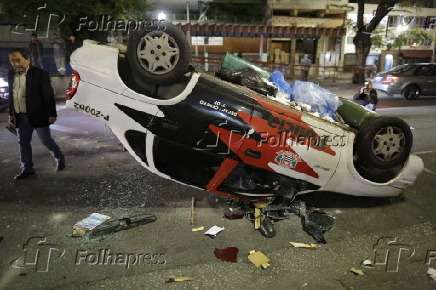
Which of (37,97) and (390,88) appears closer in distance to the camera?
(37,97)

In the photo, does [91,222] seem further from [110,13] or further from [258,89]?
[110,13]

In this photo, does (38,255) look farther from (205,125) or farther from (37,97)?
(37,97)

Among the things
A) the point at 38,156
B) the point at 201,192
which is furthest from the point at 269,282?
the point at 38,156

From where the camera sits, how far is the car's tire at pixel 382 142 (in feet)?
12.2

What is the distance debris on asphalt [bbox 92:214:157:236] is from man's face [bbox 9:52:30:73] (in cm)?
253

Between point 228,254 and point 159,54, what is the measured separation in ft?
6.64

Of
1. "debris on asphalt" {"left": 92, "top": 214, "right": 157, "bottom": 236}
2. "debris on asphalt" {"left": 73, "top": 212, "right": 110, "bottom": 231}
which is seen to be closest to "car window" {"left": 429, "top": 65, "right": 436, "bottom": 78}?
"debris on asphalt" {"left": 92, "top": 214, "right": 157, "bottom": 236}

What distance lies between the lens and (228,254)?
A: 3186 mm

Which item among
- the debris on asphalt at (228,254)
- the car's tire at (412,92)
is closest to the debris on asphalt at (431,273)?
the debris on asphalt at (228,254)

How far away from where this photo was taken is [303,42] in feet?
93.2

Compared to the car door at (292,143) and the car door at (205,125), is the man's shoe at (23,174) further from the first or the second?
the car door at (292,143)

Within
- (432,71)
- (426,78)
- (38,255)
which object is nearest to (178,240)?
(38,255)

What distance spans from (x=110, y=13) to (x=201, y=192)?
10.5 m

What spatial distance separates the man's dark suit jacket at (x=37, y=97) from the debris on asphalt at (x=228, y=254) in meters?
3.19
